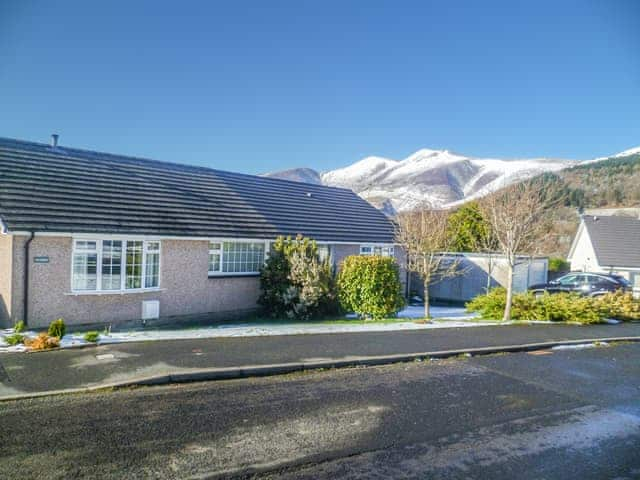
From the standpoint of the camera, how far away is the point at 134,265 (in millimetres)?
13211

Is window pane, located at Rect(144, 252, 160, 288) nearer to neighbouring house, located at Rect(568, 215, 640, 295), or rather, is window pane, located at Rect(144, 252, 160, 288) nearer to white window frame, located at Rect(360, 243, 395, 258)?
white window frame, located at Rect(360, 243, 395, 258)

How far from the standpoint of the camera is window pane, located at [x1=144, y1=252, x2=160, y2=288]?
44.2 ft

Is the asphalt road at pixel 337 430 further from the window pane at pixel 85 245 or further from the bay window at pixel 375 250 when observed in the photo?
the bay window at pixel 375 250

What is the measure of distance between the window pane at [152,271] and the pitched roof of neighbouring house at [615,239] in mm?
31644

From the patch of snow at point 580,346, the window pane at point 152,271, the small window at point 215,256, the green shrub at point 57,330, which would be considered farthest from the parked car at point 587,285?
the green shrub at point 57,330

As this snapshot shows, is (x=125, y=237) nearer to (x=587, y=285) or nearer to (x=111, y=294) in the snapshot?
(x=111, y=294)

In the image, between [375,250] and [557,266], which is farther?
[557,266]

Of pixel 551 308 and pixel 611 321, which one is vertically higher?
pixel 551 308

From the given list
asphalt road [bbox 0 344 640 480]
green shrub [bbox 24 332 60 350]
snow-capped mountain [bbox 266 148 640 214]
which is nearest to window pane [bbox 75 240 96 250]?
green shrub [bbox 24 332 60 350]

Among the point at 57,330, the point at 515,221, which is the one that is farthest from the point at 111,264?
the point at 515,221

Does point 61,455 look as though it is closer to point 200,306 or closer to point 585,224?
point 200,306

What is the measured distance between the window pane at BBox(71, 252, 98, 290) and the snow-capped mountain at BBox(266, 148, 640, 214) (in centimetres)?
9850

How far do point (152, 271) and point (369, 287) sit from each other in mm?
6892

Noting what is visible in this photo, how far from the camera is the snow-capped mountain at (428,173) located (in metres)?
120
